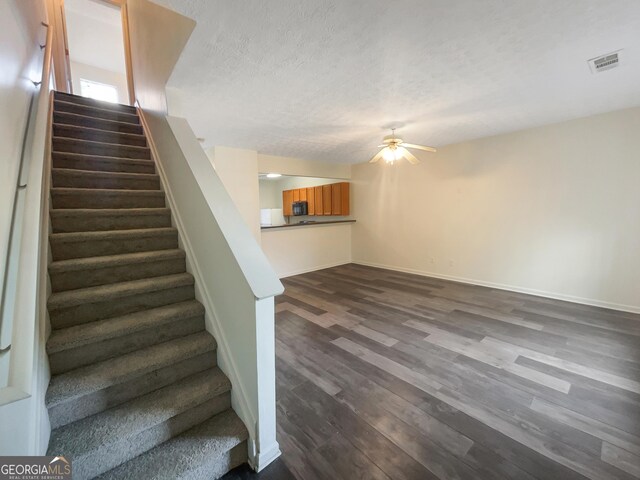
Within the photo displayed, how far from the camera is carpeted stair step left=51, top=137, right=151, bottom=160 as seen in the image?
99.4 inches

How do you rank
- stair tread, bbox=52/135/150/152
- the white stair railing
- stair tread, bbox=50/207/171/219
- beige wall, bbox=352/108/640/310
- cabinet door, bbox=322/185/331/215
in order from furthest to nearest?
1. cabinet door, bbox=322/185/331/215
2. beige wall, bbox=352/108/640/310
3. stair tread, bbox=52/135/150/152
4. stair tread, bbox=50/207/171/219
5. the white stair railing

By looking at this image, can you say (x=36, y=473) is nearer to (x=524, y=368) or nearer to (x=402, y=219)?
(x=524, y=368)

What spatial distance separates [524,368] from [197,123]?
4.28 meters

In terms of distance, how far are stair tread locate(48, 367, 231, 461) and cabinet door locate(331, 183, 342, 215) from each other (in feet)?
16.5

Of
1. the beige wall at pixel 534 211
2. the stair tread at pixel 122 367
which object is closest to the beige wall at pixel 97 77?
the beige wall at pixel 534 211

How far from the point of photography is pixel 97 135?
2.83 metres

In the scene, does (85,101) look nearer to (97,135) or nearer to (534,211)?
(97,135)

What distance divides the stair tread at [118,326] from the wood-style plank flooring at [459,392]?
920 mm

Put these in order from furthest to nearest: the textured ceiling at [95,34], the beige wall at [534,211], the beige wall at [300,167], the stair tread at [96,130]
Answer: the beige wall at [300,167] < the textured ceiling at [95,34] < the beige wall at [534,211] < the stair tread at [96,130]

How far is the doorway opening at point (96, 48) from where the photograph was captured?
15.3 ft

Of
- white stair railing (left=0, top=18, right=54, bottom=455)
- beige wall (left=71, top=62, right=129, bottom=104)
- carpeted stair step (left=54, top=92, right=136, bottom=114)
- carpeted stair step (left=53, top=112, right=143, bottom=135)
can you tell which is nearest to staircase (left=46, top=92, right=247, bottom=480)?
white stair railing (left=0, top=18, right=54, bottom=455)

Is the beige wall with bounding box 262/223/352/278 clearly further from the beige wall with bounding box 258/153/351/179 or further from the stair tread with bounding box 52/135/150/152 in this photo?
the stair tread with bounding box 52/135/150/152

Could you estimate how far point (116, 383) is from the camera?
1360 millimetres

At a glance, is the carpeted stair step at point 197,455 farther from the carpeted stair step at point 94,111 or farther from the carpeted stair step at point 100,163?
the carpeted stair step at point 94,111
